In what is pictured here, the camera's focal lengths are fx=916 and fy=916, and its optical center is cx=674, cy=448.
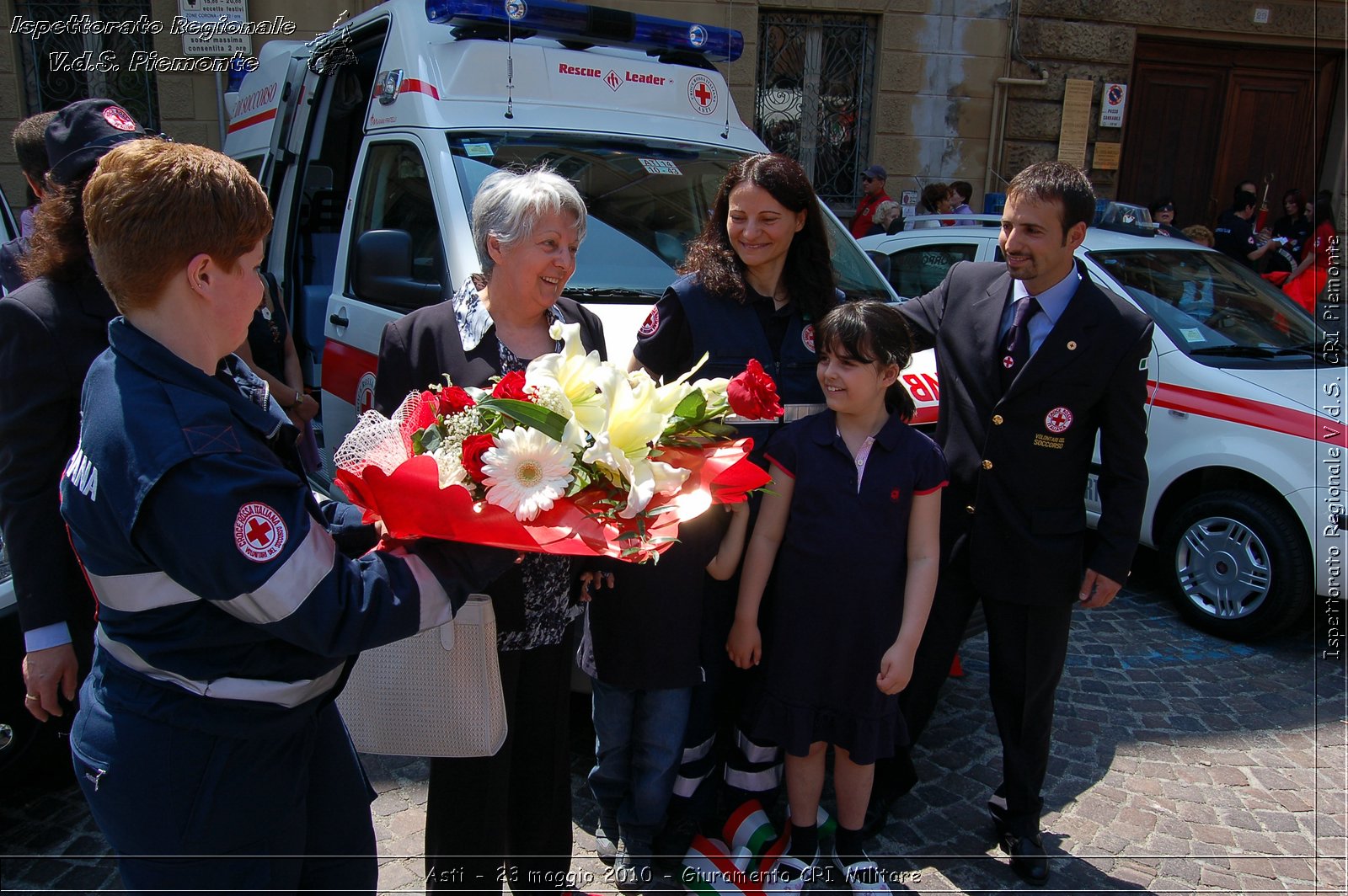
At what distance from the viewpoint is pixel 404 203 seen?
4.39m

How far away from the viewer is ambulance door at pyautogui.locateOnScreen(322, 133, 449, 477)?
151 inches

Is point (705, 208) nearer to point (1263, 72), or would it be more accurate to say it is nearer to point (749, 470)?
point (749, 470)

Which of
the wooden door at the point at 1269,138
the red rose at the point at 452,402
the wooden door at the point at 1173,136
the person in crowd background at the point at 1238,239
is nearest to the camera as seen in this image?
the red rose at the point at 452,402

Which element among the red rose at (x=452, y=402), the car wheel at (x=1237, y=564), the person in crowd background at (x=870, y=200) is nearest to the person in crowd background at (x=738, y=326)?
the red rose at (x=452, y=402)

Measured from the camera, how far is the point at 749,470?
2.00m

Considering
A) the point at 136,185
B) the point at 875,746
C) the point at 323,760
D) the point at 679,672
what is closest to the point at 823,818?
the point at 875,746

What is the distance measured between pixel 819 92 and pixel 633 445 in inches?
437

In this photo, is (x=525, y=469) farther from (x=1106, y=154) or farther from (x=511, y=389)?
(x=1106, y=154)

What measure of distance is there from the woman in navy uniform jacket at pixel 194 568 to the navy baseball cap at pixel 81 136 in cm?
102

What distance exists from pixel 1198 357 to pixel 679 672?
4012 millimetres

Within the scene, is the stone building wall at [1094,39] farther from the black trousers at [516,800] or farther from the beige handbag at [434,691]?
the beige handbag at [434,691]

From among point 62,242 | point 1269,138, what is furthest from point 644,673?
point 1269,138

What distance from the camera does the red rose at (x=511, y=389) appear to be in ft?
6.01

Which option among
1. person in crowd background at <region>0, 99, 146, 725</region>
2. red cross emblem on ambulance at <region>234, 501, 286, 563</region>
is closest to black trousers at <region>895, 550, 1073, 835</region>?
red cross emblem on ambulance at <region>234, 501, 286, 563</region>
